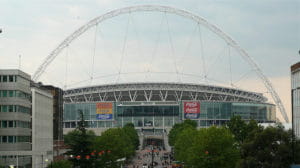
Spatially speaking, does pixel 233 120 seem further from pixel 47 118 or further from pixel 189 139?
pixel 47 118

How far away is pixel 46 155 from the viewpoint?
4387 inches

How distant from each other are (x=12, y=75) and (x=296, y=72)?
43304 millimetres

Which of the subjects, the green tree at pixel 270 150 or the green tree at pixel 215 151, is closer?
the green tree at pixel 270 150

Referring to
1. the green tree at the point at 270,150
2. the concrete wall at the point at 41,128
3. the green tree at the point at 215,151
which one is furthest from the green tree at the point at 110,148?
the green tree at the point at 270,150

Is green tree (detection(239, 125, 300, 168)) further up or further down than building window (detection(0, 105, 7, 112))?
further down

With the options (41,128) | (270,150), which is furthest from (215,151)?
(41,128)

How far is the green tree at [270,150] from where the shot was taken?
276 feet

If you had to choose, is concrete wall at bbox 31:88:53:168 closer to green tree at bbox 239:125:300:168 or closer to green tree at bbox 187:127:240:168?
green tree at bbox 187:127:240:168

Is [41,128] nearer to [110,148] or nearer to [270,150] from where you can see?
[110,148]

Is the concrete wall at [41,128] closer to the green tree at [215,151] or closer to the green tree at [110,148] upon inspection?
the green tree at [110,148]

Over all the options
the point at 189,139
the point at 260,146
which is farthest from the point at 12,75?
the point at 189,139

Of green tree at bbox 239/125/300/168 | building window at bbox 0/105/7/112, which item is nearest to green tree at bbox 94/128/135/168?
building window at bbox 0/105/7/112

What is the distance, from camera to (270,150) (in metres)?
86.2

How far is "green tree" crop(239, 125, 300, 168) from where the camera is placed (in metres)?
84.2
